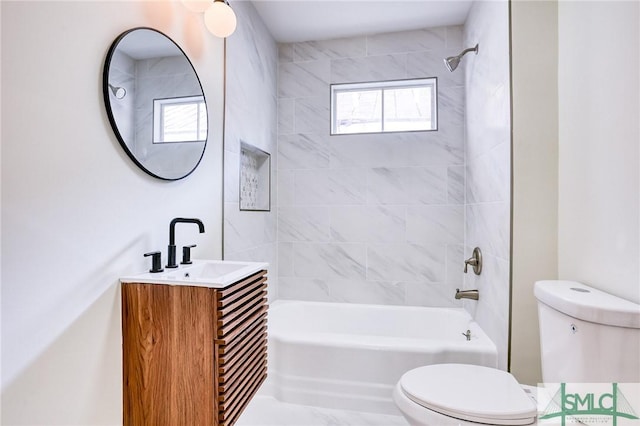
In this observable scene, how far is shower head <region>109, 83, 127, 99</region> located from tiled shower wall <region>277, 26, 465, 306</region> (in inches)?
66.1

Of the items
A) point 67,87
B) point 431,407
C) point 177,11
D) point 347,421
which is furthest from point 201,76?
point 347,421

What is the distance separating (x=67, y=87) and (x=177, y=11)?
0.74m

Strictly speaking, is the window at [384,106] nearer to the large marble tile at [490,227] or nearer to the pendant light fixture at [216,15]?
the large marble tile at [490,227]

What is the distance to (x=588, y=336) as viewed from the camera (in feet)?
3.54

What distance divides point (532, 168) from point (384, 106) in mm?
1429

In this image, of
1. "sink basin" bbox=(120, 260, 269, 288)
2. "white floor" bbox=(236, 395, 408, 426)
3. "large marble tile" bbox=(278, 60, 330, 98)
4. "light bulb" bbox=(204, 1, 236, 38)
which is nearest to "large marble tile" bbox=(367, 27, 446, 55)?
"large marble tile" bbox=(278, 60, 330, 98)

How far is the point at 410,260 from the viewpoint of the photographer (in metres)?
2.57

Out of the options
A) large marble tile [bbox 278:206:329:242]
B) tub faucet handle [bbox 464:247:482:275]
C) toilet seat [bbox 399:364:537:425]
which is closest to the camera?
toilet seat [bbox 399:364:537:425]

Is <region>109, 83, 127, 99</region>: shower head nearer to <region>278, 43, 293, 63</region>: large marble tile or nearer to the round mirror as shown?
the round mirror

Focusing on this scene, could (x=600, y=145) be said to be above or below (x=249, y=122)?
below

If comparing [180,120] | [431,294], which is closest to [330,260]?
[431,294]

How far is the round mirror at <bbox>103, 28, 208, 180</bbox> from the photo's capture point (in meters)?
1.10

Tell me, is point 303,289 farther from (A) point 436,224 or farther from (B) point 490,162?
(B) point 490,162

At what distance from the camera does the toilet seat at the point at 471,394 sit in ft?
3.73
